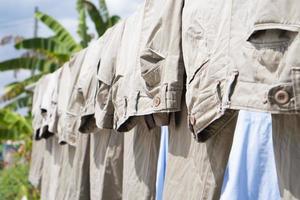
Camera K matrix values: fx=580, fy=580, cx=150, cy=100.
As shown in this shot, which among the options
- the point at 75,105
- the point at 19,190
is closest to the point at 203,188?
the point at 75,105

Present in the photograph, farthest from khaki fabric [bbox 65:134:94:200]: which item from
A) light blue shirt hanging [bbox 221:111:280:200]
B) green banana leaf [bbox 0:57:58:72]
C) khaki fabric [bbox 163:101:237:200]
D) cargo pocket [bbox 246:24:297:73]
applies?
green banana leaf [bbox 0:57:58:72]

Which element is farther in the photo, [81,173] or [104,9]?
[104,9]

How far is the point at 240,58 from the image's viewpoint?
1.33 metres


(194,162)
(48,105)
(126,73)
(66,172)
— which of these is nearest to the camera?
(194,162)

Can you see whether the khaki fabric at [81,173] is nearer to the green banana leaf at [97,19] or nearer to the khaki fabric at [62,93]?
the khaki fabric at [62,93]

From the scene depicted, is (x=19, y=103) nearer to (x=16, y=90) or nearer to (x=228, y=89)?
(x=16, y=90)

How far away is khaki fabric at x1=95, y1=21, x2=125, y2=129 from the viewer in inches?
94.6

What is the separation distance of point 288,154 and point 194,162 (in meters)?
0.44

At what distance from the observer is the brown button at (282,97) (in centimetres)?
118

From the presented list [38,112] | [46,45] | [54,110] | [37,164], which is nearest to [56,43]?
[46,45]

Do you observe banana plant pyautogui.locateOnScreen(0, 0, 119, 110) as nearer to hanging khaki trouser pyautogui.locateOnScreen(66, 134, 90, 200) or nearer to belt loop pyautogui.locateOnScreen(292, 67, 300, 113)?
hanging khaki trouser pyautogui.locateOnScreen(66, 134, 90, 200)

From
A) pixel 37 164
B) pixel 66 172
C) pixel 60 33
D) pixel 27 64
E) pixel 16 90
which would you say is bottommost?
pixel 37 164

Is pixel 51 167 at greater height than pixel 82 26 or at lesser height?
lesser

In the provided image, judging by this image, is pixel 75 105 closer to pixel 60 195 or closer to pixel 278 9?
pixel 60 195
